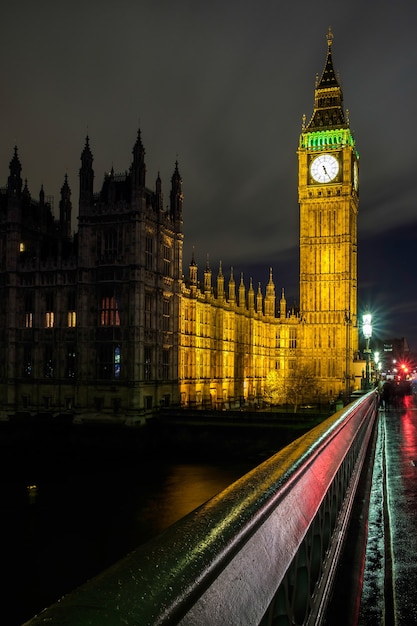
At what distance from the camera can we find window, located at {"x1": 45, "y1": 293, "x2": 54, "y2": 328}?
53050 millimetres

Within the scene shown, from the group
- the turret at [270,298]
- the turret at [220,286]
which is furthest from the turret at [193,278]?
the turret at [270,298]

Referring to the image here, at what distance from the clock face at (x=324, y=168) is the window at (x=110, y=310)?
174 feet

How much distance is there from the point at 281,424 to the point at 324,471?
40918mm

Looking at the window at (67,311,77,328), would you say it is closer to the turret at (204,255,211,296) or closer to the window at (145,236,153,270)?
the window at (145,236,153,270)

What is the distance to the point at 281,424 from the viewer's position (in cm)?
4491

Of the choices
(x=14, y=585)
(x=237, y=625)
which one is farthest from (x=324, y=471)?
(x=14, y=585)

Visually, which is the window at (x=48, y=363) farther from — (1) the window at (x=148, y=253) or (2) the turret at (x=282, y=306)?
(2) the turret at (x=282, y=306)

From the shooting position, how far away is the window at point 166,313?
52000 mm

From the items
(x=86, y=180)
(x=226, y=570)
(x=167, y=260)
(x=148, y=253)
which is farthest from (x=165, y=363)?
(x=226, y=570)

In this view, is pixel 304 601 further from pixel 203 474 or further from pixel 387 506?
pixel 203 474

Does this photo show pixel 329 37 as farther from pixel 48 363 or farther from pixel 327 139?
pixel 48 363

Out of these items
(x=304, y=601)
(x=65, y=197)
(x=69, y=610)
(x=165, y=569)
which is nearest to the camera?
(x=69, y=610)

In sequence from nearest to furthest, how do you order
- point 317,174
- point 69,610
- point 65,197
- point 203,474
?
point 69,610, point 203,474, point 65,197, point 317,174

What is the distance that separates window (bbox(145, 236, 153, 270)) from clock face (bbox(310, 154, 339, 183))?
49.2 meters
